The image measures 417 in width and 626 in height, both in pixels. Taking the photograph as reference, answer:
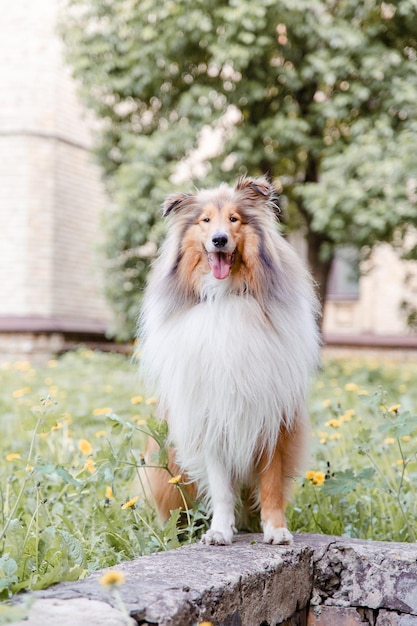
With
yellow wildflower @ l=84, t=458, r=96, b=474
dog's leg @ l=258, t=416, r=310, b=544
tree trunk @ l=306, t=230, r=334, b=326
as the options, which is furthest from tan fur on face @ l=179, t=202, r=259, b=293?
tree trunk @ l=306, t=230, r=334, b=326

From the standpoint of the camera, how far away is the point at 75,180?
45.1 ft

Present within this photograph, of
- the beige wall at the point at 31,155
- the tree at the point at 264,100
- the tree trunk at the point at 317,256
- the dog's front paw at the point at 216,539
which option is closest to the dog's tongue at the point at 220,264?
the dog's front paw at the point at 216,539

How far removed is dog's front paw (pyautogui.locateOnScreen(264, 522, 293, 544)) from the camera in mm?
2699

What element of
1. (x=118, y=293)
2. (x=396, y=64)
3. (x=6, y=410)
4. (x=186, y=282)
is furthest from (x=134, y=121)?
(x=186, y=282)

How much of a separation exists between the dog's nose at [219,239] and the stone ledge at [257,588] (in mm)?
1103

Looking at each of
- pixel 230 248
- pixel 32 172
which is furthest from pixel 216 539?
pixel 32 172

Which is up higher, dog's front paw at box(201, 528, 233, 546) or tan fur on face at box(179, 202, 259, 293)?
tan fur on face at box(179, 202, 259, 293)

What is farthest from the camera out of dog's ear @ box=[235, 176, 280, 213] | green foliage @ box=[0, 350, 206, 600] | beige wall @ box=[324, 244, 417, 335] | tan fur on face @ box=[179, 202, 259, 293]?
beige wall @ box=[324, 244, 417, 335]

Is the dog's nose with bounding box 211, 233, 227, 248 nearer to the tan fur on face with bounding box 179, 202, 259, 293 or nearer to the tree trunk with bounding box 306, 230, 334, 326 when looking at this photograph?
the tan fur on face with bounding box 179, 202, 259, 293

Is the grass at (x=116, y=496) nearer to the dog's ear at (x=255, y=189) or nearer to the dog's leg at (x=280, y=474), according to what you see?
the dog's leg at (x=280, y=474)

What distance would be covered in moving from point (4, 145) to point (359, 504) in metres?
11.1

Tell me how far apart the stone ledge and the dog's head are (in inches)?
41.1

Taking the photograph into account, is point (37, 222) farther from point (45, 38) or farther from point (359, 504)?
point (359, 504)

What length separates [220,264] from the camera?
9.37ft
